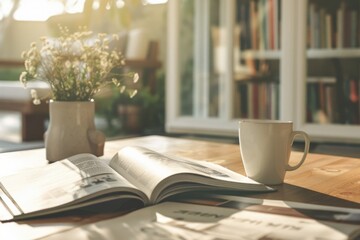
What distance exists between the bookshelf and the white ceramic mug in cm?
203

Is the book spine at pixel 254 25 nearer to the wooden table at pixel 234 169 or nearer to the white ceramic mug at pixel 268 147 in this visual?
the wooden table at pixel 234 169

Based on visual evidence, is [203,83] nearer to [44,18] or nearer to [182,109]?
[182,109]

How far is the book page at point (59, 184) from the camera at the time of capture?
0.65 metres

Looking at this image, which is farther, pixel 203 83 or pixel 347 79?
pixel 203 83

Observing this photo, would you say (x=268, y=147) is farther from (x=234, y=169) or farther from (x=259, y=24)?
(x=259, y=24)

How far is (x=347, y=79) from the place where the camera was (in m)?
2.79

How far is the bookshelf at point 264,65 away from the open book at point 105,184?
211 cm

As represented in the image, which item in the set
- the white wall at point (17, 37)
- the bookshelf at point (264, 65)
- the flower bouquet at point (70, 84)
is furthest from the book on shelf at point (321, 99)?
the white wall at point (17, 37)

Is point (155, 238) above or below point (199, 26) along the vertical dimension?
below

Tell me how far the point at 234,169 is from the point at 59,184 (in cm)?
35

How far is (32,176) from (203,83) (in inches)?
97.9

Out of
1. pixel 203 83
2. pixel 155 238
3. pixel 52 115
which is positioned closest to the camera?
pixel 155 238

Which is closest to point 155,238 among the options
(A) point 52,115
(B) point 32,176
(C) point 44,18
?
(B) point 32,176

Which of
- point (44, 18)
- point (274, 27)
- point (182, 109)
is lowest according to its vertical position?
point (182, 109)
